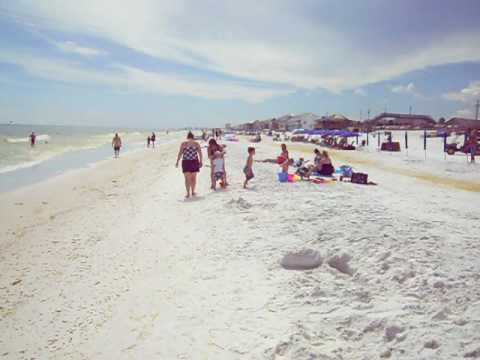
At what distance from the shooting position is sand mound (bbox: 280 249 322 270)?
4.08 m

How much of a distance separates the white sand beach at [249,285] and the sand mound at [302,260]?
0.36ft

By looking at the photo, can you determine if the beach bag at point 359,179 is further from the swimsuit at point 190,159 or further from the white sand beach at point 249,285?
the swimsuit at point 190,159

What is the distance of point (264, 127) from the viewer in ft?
289

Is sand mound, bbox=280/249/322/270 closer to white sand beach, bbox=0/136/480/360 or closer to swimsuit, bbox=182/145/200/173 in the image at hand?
white sand beach, bbox=0/136/480/360

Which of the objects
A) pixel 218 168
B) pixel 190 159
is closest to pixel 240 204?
pixel 190 159

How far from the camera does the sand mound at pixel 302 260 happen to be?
13.4 feet

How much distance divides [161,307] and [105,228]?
3704mm

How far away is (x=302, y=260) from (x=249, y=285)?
84 centimetres

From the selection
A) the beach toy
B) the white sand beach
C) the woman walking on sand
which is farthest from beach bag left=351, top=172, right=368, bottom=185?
the woman walking on sand

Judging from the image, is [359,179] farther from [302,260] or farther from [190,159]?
[302,260]

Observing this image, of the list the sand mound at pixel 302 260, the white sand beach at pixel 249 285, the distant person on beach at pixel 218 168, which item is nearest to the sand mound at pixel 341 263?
the white sand beach at pixel 249 285

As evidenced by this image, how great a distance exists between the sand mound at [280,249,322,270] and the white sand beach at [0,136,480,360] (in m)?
0.11

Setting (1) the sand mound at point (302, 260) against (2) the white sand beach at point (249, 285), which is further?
(1) the sand mound at point (302, 260)

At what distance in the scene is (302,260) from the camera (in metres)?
4.15
